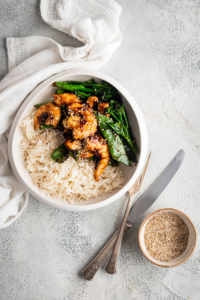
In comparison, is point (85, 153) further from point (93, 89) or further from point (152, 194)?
point (152, 194)

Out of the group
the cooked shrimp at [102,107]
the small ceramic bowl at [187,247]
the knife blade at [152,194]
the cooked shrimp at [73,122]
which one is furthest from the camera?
the knife blade at [152,194]

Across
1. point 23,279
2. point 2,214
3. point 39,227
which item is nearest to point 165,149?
point 39,227

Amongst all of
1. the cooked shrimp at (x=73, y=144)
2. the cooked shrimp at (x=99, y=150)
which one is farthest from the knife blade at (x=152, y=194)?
the cooked shrimp at (x=73, y=144)

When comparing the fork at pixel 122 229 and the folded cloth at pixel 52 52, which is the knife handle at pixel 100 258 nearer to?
the fork at pixel 122 229

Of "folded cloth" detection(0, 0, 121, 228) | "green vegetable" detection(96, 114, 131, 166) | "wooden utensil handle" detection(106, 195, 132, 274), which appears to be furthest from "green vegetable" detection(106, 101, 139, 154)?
"wooden utensil handle" detection(106, 195, 132, 274)

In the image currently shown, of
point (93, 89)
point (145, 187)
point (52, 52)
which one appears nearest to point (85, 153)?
point (93, 89)

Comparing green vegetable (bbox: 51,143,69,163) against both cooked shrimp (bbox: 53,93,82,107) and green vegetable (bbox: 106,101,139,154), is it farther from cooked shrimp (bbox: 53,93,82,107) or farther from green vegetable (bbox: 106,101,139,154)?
green vegetable (bbox: 106,101,139,154)
